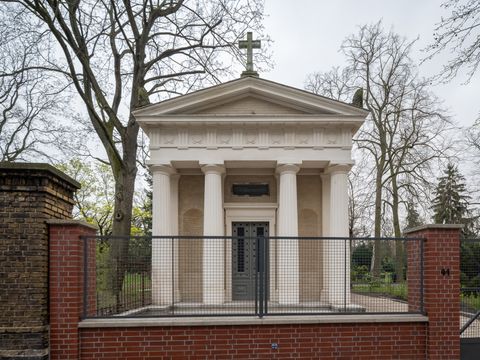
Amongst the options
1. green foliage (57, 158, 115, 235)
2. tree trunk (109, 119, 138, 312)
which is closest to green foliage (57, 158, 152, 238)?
green foliage (57, 158, 115, 235)

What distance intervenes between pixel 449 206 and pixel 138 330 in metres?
33.6

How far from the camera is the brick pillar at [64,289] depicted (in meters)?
7.06

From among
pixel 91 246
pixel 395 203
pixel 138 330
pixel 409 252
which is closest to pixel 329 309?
pixel 409 252

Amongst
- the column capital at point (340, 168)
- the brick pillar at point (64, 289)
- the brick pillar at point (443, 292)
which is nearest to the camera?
the brick pillar at point (64, 289)

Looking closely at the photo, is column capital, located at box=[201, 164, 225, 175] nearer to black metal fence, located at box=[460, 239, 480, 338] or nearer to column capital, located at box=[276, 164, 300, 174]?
column capital, located at box=[276, 164, 300, 174]

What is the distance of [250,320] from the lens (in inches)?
292

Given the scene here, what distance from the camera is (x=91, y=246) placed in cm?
757

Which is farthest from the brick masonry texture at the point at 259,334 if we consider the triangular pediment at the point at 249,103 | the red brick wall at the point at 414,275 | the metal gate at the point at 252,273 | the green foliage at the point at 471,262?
the triangular pediment at the point at 249,103

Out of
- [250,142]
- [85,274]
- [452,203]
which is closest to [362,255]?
[85,274]

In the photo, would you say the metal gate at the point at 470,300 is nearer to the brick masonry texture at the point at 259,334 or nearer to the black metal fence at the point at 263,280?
the brick masonry texture at the point at 259,334

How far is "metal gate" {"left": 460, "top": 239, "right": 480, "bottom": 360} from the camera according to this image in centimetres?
786

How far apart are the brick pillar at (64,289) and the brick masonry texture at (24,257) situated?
0.44 ft

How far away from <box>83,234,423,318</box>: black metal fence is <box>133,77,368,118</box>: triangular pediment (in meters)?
6.13

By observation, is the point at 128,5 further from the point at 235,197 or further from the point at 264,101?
the point at 235,197
